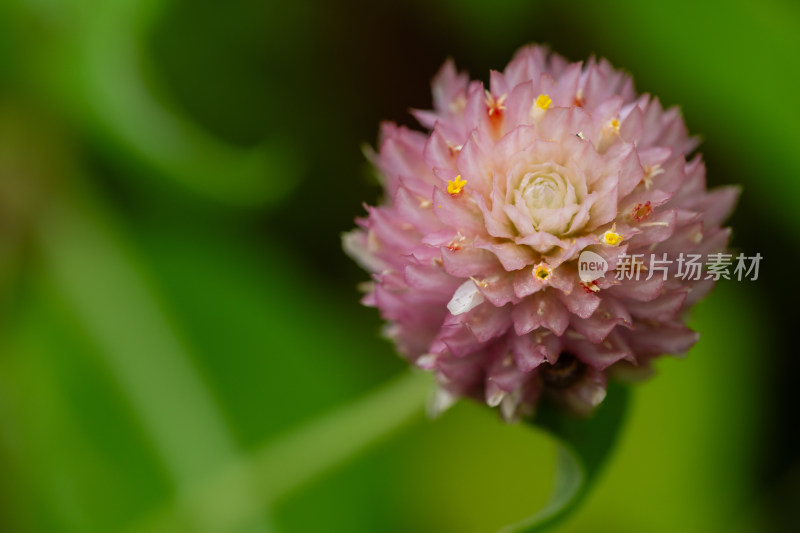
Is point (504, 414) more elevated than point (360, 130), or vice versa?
point (360, 130)

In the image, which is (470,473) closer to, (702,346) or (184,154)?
(702,346)

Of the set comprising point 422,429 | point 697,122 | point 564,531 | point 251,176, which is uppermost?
point 251,176

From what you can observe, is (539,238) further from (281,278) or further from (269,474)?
(281,278)

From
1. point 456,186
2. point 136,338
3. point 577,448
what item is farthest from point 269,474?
point 456,186

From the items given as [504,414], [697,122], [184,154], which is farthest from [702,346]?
[184,154]

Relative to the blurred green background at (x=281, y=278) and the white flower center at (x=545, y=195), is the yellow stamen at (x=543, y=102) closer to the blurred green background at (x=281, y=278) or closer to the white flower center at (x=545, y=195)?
the white flower center at (x=545, y=195)

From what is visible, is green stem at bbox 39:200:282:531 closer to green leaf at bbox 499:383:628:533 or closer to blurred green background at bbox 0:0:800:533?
blurred green background at bbox 0:0:800:533
